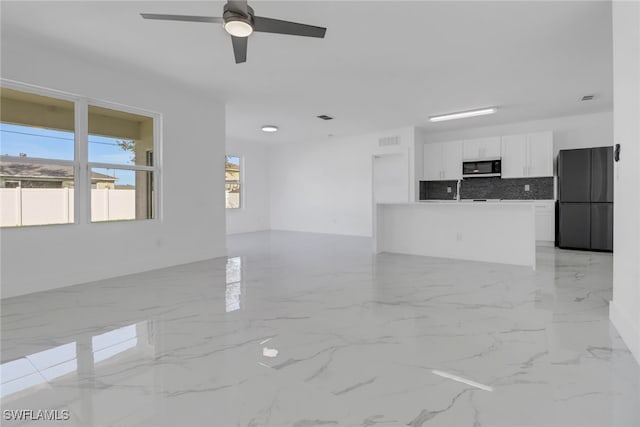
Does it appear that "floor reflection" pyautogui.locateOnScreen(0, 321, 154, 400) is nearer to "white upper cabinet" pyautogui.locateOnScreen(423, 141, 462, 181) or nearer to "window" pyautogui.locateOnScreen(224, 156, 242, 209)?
"white upper cabinet" pyautogui.locateOnScreen(423, 141, 462, 181)

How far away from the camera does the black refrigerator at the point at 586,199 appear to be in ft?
18.9

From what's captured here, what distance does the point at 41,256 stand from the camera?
3607 mm

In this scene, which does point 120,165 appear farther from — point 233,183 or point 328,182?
point 328,182

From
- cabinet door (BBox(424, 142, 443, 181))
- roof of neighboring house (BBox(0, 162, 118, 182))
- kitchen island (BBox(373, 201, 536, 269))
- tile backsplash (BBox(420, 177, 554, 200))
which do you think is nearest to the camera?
roof of neighboring house (BBox(0, 162, 118, 182))

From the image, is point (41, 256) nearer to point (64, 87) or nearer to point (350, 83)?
point (64, 87)

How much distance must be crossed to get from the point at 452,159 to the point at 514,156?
119 centimetres

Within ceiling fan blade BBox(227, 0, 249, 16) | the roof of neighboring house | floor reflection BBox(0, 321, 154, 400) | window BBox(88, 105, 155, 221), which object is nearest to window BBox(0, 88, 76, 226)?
the roof of neighboring house

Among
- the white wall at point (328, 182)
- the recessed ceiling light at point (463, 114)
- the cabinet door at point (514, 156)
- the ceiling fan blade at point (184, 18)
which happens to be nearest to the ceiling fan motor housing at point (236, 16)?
the ceiling fan blade at point (184, 18)

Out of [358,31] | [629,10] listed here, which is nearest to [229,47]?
[358,31]

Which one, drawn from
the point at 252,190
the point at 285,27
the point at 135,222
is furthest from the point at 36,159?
the point at 252,190

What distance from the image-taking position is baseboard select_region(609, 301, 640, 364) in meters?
2.00

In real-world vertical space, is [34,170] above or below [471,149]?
below

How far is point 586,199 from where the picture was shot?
5.94 m

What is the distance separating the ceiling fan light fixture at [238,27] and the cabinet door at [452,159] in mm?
6080
